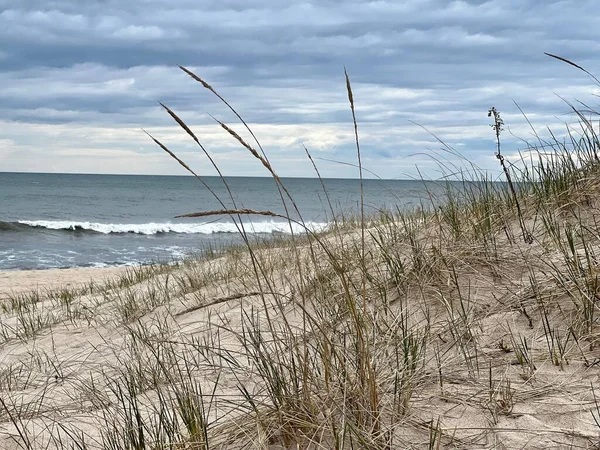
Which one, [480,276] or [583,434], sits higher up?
[480,276]

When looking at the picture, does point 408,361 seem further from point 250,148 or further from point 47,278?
point 47,278

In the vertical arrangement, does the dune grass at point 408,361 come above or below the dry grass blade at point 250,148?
below

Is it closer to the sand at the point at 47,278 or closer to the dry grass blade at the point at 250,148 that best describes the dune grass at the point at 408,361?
the dry grass blade at the point at 250,148

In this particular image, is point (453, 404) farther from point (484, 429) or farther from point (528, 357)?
point (528, 357)

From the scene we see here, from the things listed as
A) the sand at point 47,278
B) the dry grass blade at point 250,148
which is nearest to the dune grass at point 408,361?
the dry grass blade at point 250,148

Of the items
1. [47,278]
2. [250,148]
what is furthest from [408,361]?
[47,278]

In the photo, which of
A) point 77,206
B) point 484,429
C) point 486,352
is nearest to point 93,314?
point 486,352

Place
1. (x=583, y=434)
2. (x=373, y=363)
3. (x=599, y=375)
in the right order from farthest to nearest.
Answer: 1. (x=599, y=375)
2. (x=373, y=363)
3. (x=583, y=434)

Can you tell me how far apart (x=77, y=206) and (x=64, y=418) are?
46.9m

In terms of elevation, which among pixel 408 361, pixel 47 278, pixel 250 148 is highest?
pixel 250 148

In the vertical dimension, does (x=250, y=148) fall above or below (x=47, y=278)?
above

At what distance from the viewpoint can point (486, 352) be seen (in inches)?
107

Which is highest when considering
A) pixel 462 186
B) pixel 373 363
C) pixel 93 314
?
pixel 462 186

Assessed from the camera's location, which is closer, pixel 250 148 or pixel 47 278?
pixel 250 148
